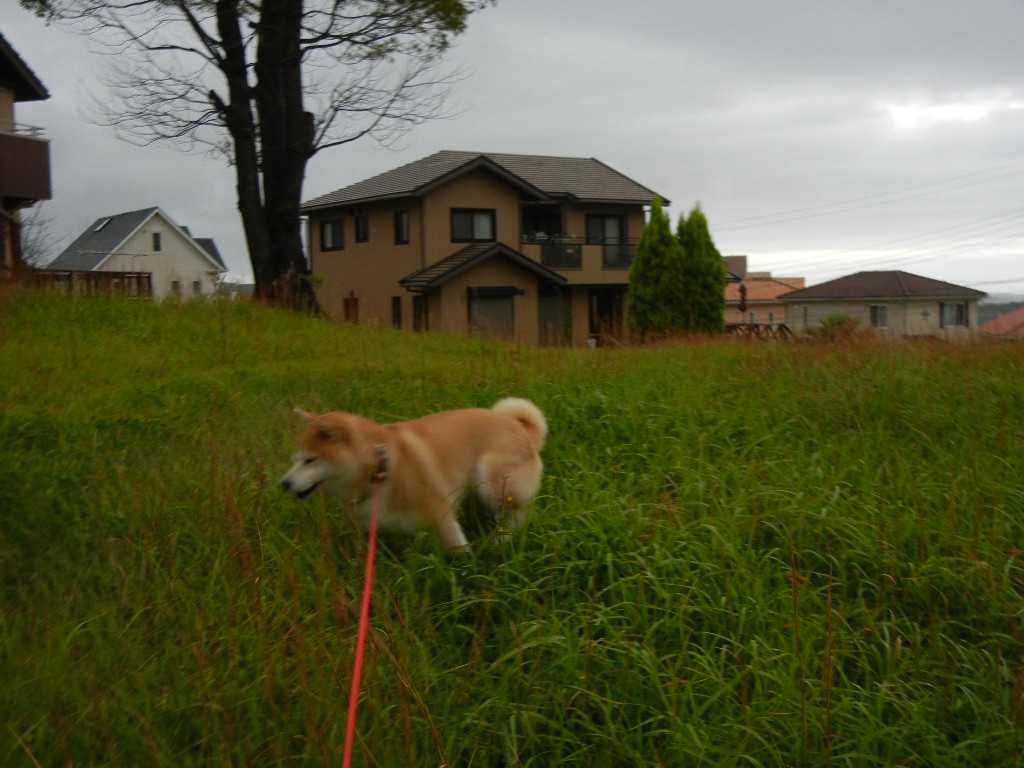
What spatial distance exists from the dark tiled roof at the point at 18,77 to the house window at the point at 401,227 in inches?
429

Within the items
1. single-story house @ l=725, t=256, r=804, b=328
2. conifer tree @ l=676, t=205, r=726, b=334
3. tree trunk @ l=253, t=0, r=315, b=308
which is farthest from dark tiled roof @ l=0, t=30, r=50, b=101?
single-story house @ l=725, t=256, r=804, b=328

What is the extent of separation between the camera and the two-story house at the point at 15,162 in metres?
17.0

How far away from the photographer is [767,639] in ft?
10.9

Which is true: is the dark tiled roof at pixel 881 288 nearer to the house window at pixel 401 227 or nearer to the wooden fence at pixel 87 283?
the house window at pixel 401 227

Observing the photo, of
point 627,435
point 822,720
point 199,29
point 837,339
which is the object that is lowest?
point 822,720

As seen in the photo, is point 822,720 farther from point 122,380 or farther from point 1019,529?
point 122,380

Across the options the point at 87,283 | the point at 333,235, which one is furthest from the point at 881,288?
the point at 87,283

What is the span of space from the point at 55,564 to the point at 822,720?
12.0 feet

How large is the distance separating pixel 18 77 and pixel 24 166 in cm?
440

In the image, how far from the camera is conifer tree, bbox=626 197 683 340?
73.6 ft

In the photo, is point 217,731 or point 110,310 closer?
point 217,731

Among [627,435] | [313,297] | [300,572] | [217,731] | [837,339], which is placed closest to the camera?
[217,731]

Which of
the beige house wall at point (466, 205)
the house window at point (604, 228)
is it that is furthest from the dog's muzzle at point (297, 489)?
the house window at point (604, 228)

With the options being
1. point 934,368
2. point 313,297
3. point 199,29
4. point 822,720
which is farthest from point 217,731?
point 199,29
